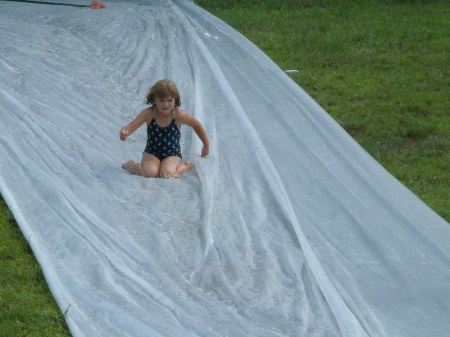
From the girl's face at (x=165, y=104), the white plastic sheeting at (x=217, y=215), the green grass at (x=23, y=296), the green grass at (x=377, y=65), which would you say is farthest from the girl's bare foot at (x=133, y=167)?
the green grass at (x=377, y=65)

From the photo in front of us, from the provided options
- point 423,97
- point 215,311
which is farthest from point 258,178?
point 423,97

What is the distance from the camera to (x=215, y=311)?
14.3 feet

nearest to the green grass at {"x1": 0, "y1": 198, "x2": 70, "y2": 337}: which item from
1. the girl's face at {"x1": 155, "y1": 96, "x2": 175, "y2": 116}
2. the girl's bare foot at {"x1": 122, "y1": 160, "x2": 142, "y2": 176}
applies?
the girl's bare foot at {"x1": 122, "y1": 160, "x2": 142, "y2": 176}

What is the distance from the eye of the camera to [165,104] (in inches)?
245

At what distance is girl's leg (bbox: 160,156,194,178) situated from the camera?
607 cm

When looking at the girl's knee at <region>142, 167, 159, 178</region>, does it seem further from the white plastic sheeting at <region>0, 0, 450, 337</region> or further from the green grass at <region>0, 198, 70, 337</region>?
the green grass at <region>0, 198, 70, 337</region>

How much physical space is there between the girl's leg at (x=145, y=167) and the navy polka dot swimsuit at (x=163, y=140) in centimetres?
8

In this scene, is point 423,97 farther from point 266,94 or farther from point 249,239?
point 249,239

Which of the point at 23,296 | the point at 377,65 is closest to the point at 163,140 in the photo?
the point at 23,296

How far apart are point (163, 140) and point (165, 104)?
26cm

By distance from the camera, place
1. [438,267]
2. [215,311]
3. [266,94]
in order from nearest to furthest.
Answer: [215,311]
[438,267]
[266,94]

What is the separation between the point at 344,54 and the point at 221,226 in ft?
20.7

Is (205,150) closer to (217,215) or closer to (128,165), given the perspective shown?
(128,165)

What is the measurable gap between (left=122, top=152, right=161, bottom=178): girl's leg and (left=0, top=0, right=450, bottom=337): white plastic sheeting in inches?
4.9
